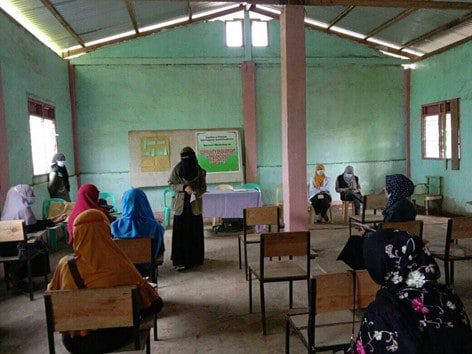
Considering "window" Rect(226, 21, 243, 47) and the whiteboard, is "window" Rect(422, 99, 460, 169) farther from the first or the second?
the whiteboard

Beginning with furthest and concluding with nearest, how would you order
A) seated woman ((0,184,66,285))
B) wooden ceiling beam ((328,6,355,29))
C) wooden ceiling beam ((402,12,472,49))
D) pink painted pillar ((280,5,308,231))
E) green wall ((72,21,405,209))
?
green wall ((72,21,405,209)), wooden ceiling beam ((328,6,355,29)), wooden ceiling beam ((402,12,472,49)), pink painted pillar ((280,5,308,231)), seated woman ((0,184,66,285))

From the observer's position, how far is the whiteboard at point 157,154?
8320 mm

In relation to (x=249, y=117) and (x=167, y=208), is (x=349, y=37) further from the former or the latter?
(x=167, y=208)

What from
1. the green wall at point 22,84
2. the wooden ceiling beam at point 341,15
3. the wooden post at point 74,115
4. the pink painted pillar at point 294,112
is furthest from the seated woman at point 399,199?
the wooden post at point 74,115

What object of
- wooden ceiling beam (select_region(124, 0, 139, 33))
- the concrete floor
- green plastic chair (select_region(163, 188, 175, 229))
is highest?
wooden ceiling beam (select_region(124, 0, 139, 33))

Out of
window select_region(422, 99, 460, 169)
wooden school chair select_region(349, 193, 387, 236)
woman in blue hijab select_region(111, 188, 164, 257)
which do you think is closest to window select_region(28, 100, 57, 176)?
woman in blue hijab select_region(111, 188, 164, 257)

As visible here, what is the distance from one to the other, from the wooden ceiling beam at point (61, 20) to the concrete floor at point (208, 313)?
3.72m

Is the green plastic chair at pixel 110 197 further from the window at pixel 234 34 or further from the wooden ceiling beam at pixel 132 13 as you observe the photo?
the window at pixel 234 34

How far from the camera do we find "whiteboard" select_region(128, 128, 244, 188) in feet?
27.3

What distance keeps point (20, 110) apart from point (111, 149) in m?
2.85

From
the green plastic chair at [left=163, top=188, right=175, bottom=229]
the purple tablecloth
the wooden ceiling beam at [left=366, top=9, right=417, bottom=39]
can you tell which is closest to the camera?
the purple tablecloth

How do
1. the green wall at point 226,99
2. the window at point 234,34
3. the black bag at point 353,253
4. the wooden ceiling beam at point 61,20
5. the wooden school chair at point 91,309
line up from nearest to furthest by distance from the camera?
the wooden school chair at point 91,309 < the black bag at point 353,253 < the wooden ceiling beam at point 61,20 < the green wall at point 226,99 < the window at point 234,34

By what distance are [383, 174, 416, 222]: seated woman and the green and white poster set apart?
194 inches

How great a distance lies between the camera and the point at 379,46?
9.04 metres
